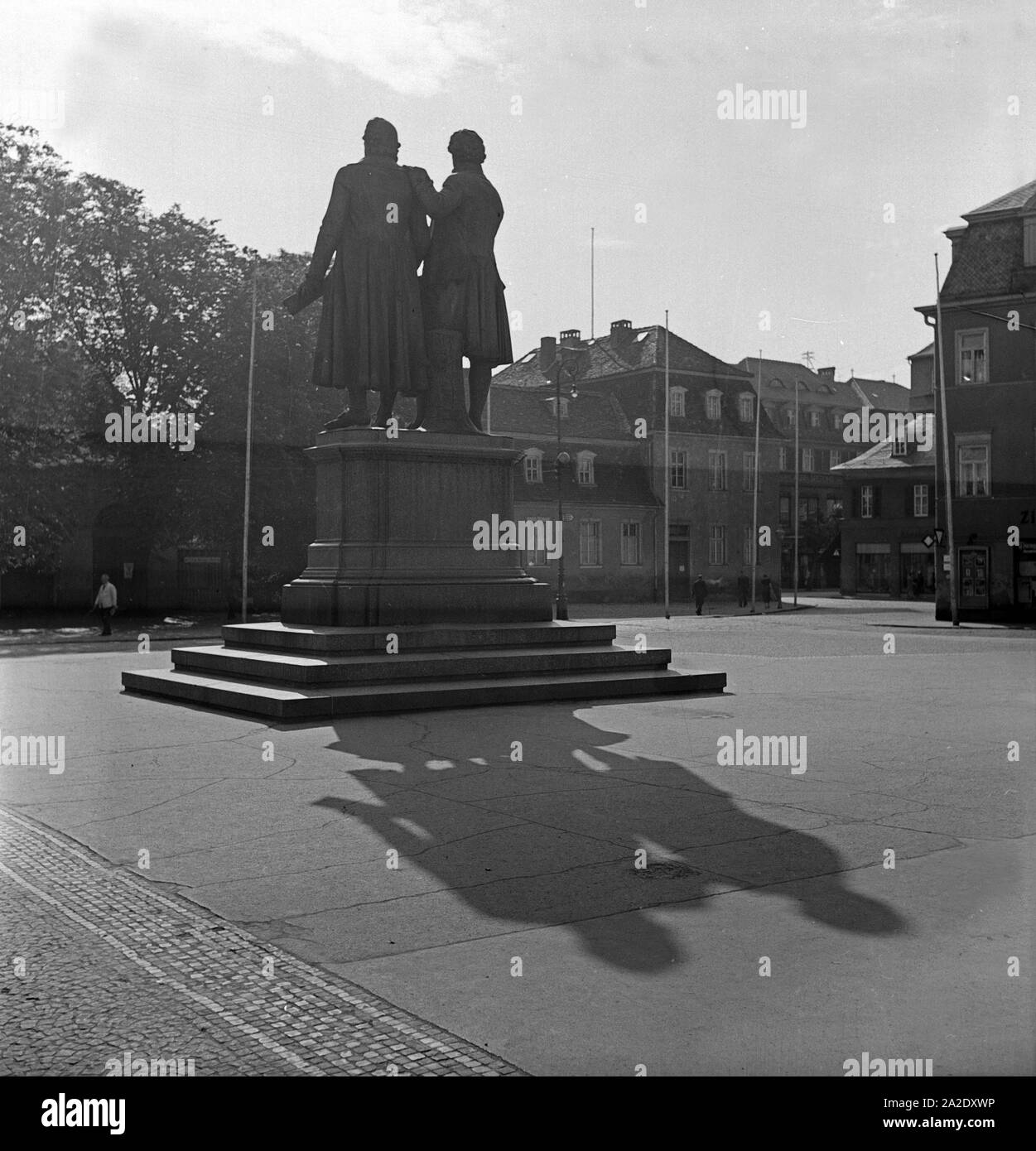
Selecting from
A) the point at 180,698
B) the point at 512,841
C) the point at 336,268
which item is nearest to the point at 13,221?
the point at 336,268

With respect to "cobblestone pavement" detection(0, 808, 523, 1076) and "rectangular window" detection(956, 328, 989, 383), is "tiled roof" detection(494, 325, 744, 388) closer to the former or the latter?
"rectangular window" detection(956, 328, 989, 383)

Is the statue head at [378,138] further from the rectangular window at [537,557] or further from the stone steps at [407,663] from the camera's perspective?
the rectangular window at [537,557]

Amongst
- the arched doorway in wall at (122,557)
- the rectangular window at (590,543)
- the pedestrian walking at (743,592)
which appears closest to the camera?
the arched doorway in wall at (122,557)

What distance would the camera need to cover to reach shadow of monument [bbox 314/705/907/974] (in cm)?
566

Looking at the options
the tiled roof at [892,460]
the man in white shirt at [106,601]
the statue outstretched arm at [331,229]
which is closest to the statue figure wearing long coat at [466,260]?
the statue outstretched arm at [331,229]

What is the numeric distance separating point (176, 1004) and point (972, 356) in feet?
150

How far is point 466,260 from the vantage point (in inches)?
667

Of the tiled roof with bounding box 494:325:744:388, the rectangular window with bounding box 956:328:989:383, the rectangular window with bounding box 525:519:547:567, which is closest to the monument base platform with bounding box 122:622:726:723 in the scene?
the rectangular window with bounding box 956:328:989:383

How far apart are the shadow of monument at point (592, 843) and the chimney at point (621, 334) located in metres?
58.7

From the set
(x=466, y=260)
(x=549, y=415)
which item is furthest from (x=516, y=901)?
(x=549, y=415)

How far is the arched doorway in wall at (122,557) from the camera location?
149 ft

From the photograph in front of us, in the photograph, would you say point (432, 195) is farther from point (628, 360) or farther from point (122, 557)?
point (628, 360)

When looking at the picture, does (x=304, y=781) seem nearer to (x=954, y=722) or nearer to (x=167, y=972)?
(x=167, y=972)
